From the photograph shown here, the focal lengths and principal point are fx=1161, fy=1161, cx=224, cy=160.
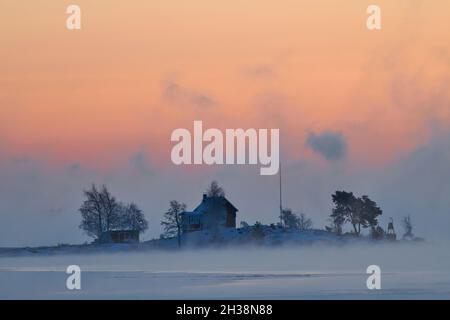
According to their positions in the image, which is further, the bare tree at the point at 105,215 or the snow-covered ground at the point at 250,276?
the bare tree at the point at 105,215

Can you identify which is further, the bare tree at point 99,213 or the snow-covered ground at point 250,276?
the bare tree at point 99,213

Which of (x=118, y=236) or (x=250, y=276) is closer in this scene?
(x=250, y=276)

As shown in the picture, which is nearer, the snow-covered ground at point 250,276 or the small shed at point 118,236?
the snow-covered ground at point 250,276

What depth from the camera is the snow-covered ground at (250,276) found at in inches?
1950

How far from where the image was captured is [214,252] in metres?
103

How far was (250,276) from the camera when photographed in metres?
60.2

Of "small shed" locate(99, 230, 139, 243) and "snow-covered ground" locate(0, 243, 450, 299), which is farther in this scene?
"small shed" locate(99, 230, 139, 243)

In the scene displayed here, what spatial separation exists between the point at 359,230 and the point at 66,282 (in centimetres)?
5098

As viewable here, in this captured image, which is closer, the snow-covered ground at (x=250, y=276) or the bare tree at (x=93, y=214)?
the snow-covered ground at (x=250, y=276)

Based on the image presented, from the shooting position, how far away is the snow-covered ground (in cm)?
4953

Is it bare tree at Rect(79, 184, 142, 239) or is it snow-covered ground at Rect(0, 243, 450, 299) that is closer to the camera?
snow-covered ground at Rect(0, 243, 450, 299)
